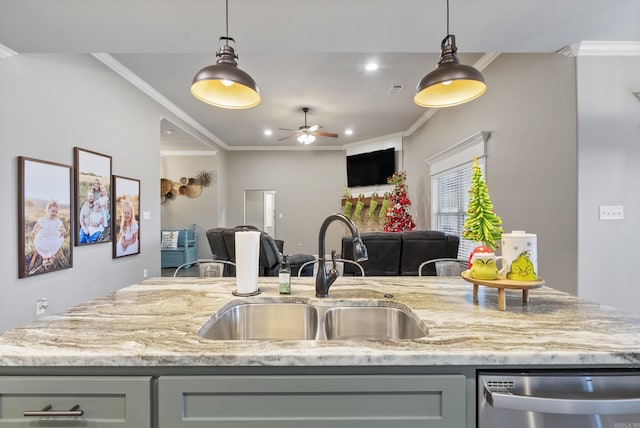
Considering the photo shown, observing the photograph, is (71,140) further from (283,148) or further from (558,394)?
(283,148)

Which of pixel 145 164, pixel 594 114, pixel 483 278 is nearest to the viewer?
pixel 483 278

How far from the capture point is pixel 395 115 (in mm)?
5344

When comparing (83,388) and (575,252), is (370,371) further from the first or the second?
(575,252)

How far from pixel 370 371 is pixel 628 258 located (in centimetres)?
291

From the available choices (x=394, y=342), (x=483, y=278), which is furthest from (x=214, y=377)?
(x=483, y=278)

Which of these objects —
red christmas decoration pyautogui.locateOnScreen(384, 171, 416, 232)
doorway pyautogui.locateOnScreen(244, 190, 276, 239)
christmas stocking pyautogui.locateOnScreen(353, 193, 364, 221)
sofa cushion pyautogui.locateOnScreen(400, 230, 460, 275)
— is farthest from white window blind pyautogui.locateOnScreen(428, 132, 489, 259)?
doorway pyautogui.locateOnScreen(244, 190, 276, 239)

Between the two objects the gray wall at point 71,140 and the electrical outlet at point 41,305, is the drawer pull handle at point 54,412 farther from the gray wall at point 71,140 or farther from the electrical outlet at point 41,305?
the electrical outlet at point 41,305

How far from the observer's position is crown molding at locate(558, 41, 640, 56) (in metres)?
2.40

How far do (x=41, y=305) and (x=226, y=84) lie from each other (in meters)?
2.60

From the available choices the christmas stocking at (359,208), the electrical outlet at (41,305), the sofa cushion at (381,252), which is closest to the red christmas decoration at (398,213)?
the christmas stocking at (359,208)

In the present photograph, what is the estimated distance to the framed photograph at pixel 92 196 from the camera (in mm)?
2986

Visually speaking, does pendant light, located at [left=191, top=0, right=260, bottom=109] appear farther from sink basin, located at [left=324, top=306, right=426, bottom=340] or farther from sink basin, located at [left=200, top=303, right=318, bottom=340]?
sink basin, located at [left=324, top=306, right=426, bottom=340]

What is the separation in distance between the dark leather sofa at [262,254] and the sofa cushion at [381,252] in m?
0.80

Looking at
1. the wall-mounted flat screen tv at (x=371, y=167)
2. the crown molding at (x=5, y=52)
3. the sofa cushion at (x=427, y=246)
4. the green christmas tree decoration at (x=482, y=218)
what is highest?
the crown molding at (x=5, y=52)
